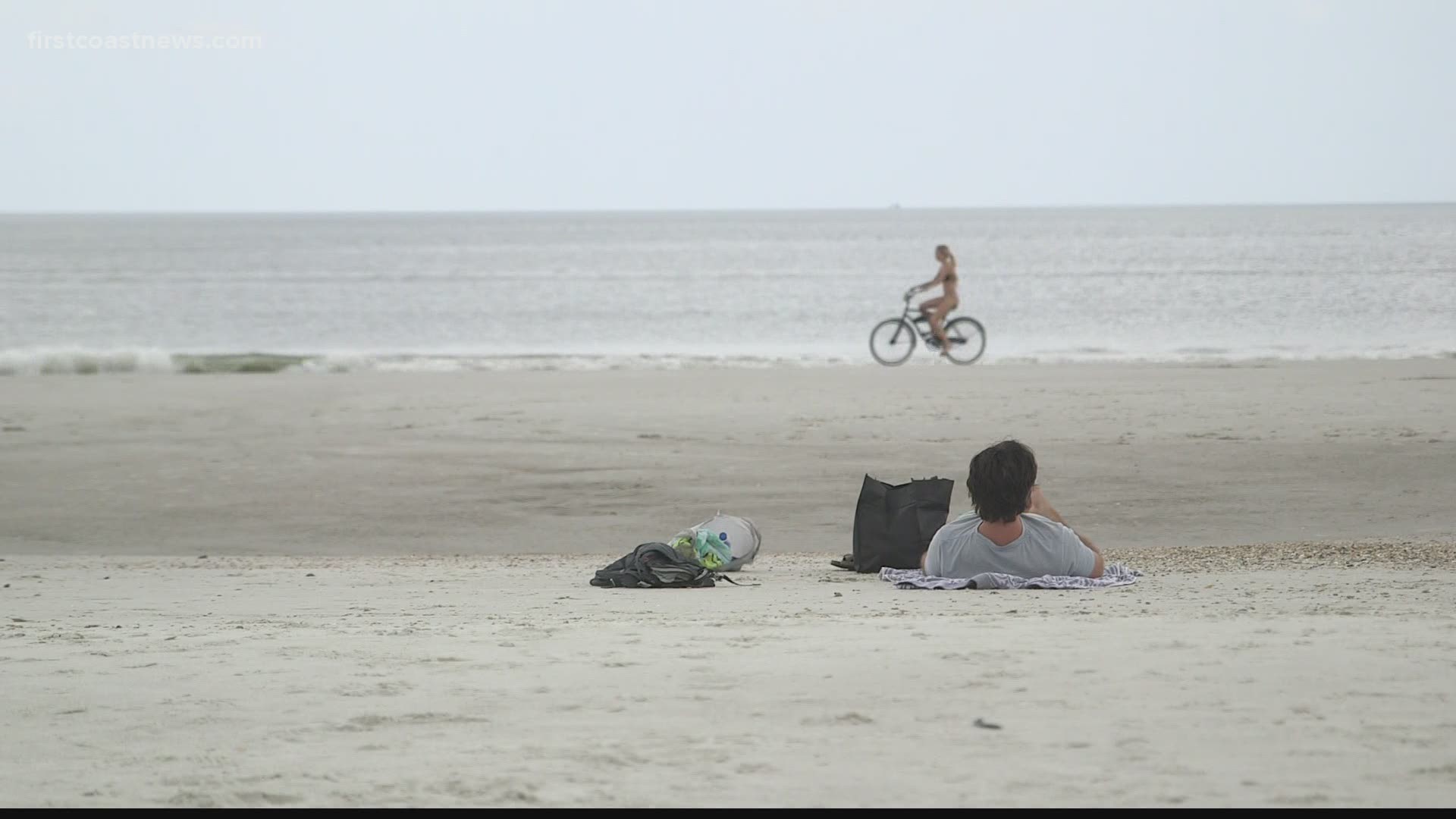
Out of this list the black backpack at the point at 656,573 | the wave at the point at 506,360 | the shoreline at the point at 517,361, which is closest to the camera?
the black backpack at the point at 656,573

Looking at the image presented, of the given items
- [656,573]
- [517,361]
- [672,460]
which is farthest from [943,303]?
[656,573]

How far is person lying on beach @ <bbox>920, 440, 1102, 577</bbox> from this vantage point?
602cm

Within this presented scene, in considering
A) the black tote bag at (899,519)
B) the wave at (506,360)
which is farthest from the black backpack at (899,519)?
the wave at (506,360)

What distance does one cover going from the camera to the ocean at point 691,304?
89.4 feet

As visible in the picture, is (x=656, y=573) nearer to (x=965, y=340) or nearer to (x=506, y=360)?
(x=965, y=340)

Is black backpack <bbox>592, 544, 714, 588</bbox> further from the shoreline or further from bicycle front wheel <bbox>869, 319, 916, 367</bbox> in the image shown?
the shoreline

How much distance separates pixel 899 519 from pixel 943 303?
13515 millimetres

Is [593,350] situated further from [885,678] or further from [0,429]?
[885,678]

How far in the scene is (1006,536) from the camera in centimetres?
618

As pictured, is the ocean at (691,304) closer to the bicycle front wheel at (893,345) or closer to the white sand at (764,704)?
the bicycle front wheel at (893,345)

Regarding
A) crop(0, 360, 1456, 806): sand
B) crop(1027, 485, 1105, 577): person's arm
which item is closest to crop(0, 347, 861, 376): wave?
crop(0, 360, 1456, 806): sand

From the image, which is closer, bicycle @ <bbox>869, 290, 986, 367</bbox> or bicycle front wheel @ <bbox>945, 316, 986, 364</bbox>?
bicycle @ <bbox>869, 290, 986, 367</bbox>

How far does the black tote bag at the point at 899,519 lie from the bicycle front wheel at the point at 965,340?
13782 mm

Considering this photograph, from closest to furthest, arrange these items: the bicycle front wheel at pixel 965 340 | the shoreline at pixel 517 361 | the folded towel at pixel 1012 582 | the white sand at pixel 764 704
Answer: the white sand at pixel 764 704 < the folded towel at pixel 1012 582 < the bicycle front wheel at pixel 965 340 < the shoreline at pixel 517 361
